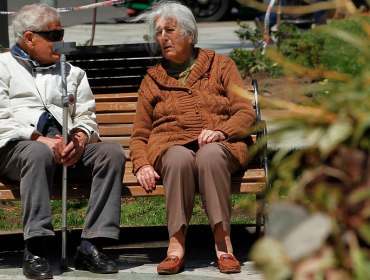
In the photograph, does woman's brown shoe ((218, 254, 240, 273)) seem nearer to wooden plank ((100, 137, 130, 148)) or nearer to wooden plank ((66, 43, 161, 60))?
wooden plank ((100, 137, 130, 148))

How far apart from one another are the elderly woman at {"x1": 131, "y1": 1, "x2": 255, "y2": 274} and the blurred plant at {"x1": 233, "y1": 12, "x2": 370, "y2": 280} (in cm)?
179

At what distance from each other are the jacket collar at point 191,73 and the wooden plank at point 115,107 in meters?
0.49

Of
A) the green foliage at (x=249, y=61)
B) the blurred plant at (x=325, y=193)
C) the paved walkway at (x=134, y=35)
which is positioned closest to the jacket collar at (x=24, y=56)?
the blurred plant at (x=325, y=193)

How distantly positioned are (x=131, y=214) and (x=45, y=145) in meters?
1.55

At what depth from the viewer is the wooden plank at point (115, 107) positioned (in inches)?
166

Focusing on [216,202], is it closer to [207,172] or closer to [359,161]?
[207,172]

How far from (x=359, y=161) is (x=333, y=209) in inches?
5.6

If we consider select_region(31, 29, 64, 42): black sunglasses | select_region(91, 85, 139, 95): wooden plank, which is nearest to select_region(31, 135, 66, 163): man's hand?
select_region(31, 29, 64, 42): black sunglasses

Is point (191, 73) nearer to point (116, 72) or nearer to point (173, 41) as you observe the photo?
point (173, 41)

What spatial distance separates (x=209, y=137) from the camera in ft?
11.3

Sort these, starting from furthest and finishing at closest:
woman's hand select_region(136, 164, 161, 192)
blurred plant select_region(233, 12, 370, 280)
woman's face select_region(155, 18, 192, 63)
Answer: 1. woman's face select_region(155, 18, 192, 63)
2. woman's hand select_region(136, 164, 161, 192)
3. blurred plant select_region(233, 12, 370, 280)

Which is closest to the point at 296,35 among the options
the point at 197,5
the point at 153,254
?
the point at 153,254

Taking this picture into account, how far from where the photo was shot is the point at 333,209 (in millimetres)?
1249

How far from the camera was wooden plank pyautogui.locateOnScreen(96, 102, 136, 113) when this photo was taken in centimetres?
421
